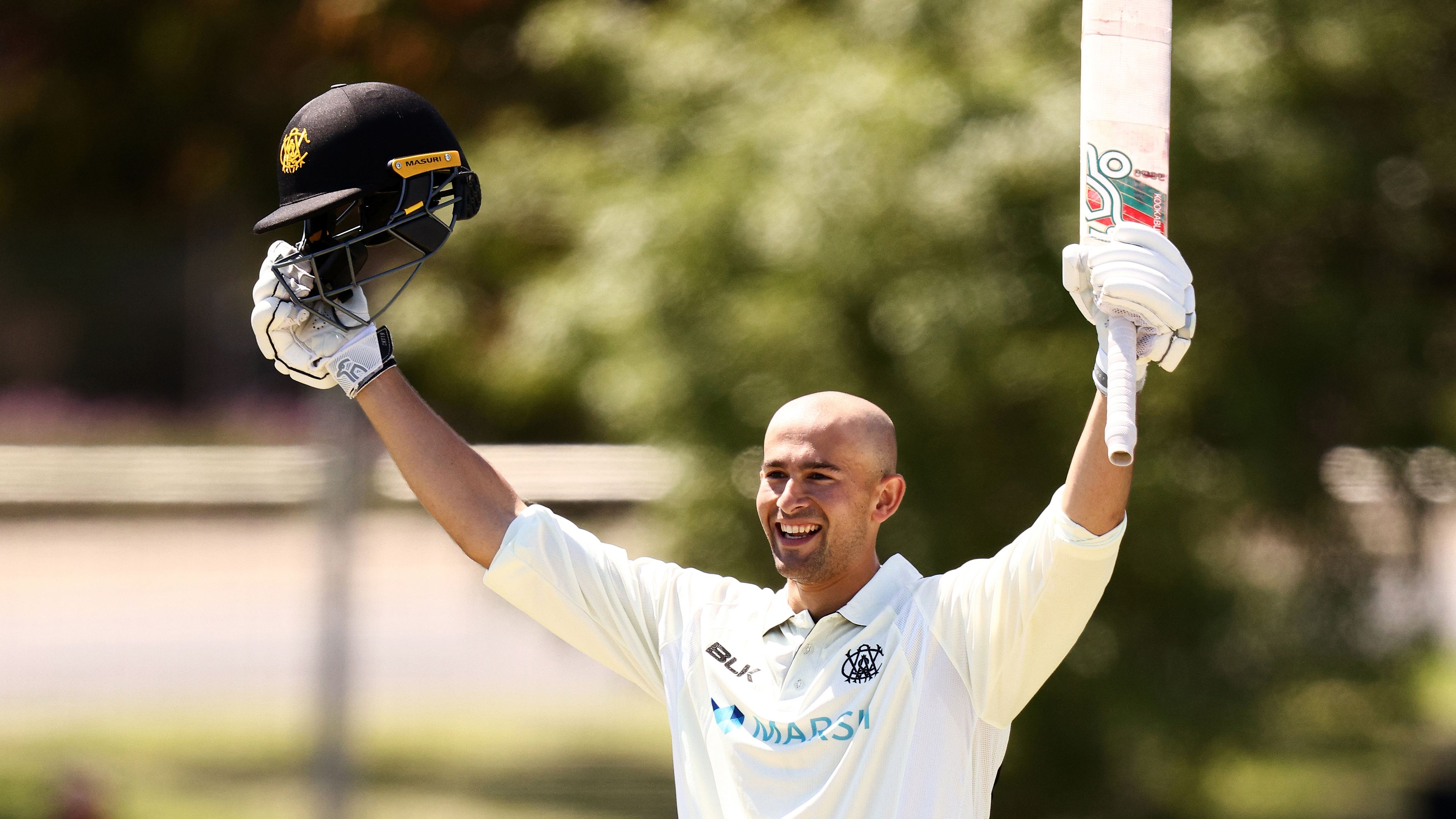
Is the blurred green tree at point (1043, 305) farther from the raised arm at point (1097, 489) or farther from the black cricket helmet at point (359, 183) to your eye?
the raised arm at point (1097, 489)

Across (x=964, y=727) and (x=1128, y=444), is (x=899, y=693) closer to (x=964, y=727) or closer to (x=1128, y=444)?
(x=964, y=727)

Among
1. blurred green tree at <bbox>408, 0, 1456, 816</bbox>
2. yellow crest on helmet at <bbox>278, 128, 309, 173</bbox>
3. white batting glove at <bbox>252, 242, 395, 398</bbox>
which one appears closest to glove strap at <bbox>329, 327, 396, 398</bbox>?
white batting glove at <bbox>252, 242, 395, 398</bbox>

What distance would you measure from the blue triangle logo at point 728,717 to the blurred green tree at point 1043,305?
239 cm

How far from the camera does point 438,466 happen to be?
250 cm

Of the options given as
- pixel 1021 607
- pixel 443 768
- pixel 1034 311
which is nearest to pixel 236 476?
pixel 443 768

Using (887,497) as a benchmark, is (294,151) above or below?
above

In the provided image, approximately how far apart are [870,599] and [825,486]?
0.19 metres

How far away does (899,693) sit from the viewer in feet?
7.45

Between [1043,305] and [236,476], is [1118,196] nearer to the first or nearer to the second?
[1043,305]

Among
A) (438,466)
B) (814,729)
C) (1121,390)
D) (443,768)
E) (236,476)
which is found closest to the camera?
(1121,390)

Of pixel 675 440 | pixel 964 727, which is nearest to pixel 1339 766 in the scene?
pixel 675 440

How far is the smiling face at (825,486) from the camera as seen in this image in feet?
7.68

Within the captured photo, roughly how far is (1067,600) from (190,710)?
200 inches

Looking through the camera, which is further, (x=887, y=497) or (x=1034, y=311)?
(x=1034, y=311)
